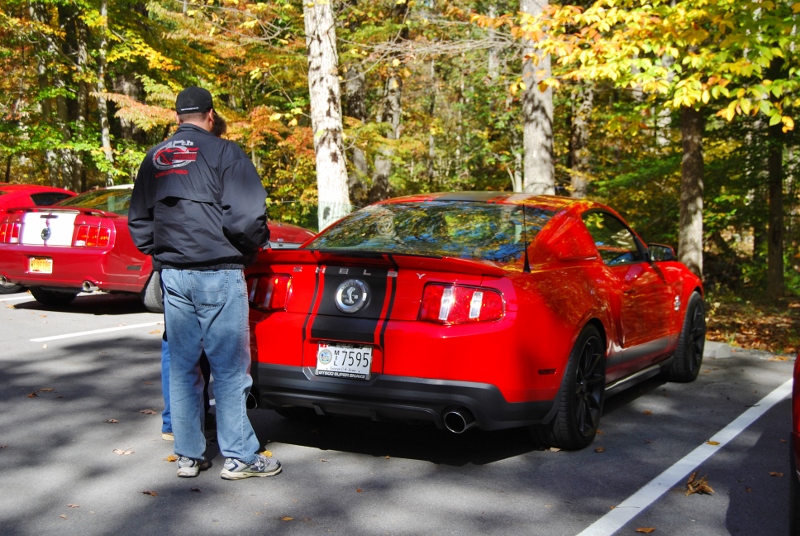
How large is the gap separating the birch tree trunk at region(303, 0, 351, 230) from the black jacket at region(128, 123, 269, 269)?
7683 millimetres

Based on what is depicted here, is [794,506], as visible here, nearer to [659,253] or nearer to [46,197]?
[659,253]

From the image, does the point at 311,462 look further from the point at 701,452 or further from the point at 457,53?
the point at 457,53

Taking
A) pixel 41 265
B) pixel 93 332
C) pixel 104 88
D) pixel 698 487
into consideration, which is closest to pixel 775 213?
pixel 93 332

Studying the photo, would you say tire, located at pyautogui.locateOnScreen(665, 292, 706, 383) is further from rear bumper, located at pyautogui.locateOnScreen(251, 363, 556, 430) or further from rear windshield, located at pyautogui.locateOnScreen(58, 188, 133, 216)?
rear windshield, located at pyautogui.locateOnScreen(58, 188, 133, 216)

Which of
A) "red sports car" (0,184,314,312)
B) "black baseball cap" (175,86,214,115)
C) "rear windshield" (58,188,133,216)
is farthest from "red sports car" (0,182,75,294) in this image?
"black baseball cap" (175,86,214,115)

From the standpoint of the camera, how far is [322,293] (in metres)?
4.87

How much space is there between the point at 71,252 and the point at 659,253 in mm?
6521

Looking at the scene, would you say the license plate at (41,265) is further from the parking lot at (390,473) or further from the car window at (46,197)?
the car window at (46,197)

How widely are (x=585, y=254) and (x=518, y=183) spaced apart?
25.7 m

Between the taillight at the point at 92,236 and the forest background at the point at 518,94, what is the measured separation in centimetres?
345

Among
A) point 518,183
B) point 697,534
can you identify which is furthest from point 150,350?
point 518,183

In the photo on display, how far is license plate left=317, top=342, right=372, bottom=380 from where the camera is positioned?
4.65 m

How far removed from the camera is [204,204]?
14.2ft

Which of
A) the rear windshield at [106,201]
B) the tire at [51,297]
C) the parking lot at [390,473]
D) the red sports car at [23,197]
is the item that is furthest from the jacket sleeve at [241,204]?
the red sports car at [23,197]
